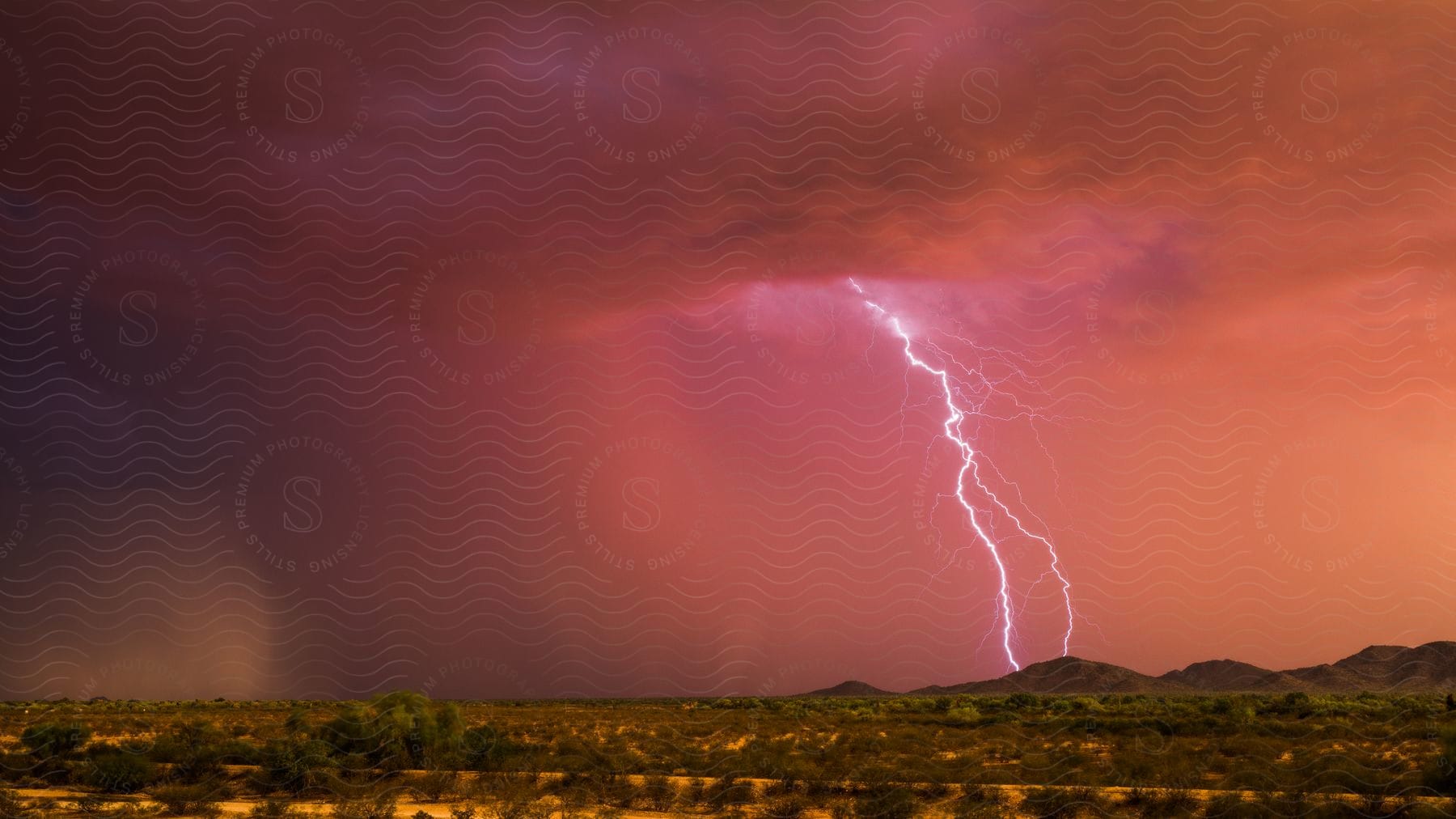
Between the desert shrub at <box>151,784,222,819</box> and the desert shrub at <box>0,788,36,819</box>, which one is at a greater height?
the desert shrub at <box>0,788,36,819</box>

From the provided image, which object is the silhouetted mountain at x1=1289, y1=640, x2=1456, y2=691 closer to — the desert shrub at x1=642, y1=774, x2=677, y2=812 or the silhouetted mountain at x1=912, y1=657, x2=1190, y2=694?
the silhouetted mountain at x1=912, y1=657, x2=1190, y2=694

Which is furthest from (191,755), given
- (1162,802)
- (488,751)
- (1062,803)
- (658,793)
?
(1162,802)

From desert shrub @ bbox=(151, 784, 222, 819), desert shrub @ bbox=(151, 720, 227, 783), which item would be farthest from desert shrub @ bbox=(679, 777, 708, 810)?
desert shrub @ bbox=(151, 720, 227, 783)

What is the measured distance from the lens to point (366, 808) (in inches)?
595

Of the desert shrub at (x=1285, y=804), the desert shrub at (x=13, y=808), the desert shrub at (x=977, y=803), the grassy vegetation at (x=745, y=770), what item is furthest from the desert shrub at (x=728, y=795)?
the desert shrub at (x=13, y=808)

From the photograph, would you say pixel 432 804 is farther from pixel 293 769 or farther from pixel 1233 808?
pixel 1233 808

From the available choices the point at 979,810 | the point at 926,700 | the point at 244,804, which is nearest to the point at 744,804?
the point at 979,810

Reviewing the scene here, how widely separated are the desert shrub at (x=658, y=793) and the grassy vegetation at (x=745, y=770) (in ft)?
0.19

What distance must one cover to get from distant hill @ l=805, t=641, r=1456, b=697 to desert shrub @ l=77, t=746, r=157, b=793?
93.8m

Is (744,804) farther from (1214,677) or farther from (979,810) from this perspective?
(1214,677)

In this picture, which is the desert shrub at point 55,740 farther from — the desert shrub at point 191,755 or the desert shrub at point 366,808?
the desert shrub at point 366,808

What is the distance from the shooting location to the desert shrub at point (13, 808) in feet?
48.0

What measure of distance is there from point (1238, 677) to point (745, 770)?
11723 centimetres

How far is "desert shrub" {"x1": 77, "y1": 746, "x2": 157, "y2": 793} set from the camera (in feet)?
58.8
